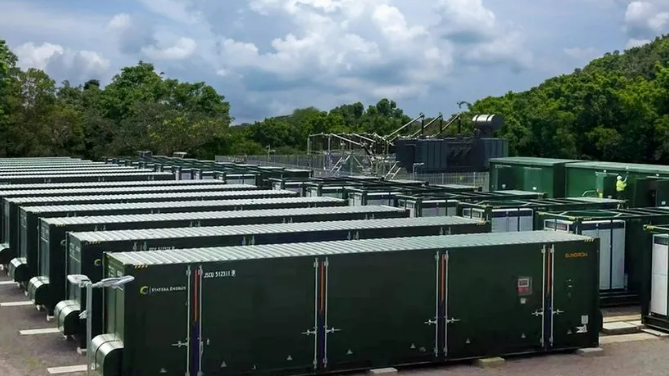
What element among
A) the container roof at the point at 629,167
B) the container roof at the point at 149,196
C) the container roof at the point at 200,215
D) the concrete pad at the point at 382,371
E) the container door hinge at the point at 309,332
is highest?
the container roof at the point at 629,167

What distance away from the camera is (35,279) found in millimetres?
22031

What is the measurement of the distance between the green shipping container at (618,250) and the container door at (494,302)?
19.2ft

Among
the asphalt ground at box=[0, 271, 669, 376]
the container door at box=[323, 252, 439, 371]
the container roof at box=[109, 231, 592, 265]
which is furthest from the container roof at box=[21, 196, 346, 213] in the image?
the container door at box=[323, 252, 439, 371]

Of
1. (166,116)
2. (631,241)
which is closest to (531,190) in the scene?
(631,241)

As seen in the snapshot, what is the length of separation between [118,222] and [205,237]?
144 inches

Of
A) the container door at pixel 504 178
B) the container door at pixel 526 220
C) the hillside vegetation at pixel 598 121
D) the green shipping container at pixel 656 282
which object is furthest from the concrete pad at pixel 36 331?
the hillside vegetation at pixel 598 121

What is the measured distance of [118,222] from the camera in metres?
22.3

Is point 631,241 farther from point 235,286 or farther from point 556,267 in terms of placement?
point 235,286

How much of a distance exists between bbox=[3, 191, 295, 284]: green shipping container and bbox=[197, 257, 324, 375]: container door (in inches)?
358

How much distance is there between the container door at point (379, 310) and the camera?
55.1ft

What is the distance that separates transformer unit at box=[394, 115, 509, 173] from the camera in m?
55.5

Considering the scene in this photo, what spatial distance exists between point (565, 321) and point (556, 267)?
3.79 feet

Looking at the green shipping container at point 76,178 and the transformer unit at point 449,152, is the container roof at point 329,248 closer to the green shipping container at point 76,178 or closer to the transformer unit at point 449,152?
the green shipping container at point 76,178

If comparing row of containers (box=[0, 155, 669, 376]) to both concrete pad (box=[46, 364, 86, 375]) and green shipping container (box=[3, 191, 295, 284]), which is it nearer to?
green shipping container (box=[3, 191, 295, 284])
